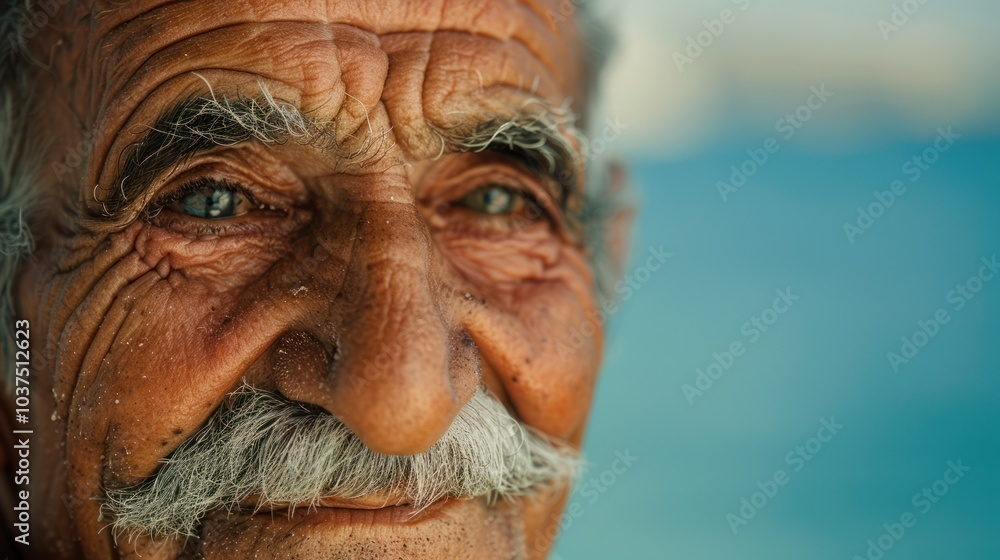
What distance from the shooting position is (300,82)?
1.80m

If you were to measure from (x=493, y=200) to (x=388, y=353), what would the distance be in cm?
85

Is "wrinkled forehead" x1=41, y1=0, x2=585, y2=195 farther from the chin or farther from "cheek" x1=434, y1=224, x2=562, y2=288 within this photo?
the chin

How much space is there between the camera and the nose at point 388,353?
5.22 feet

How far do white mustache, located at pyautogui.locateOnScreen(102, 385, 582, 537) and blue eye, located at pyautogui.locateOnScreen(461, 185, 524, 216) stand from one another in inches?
26.3

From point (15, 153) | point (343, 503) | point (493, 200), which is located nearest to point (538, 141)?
point (493, 200)

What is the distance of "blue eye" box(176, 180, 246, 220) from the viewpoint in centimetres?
194

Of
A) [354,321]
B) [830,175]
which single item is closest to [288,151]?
[354,321]

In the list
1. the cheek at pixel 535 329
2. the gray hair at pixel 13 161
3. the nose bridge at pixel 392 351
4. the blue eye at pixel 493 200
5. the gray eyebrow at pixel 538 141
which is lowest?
the gray hair at pixel 13 161

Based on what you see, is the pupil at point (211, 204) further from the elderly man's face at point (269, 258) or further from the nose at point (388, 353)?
the nose at point (388, 353)

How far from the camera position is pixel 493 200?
2.36m

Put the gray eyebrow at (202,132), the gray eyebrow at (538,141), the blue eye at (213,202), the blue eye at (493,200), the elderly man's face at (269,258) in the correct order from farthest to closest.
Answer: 1. the blue eye at (493,200)
2. the gray eyebrow at (538,141)
3. the blue eye at (213,202)
4. the gray eyebrow at (202,132)
5. the elderly man's face at (269,258)

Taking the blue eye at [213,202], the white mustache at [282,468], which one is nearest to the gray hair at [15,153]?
the blue eye at [213,202]

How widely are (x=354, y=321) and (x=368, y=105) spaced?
0.49 meters

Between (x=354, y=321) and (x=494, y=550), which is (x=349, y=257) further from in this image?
(x=494, y=550)
